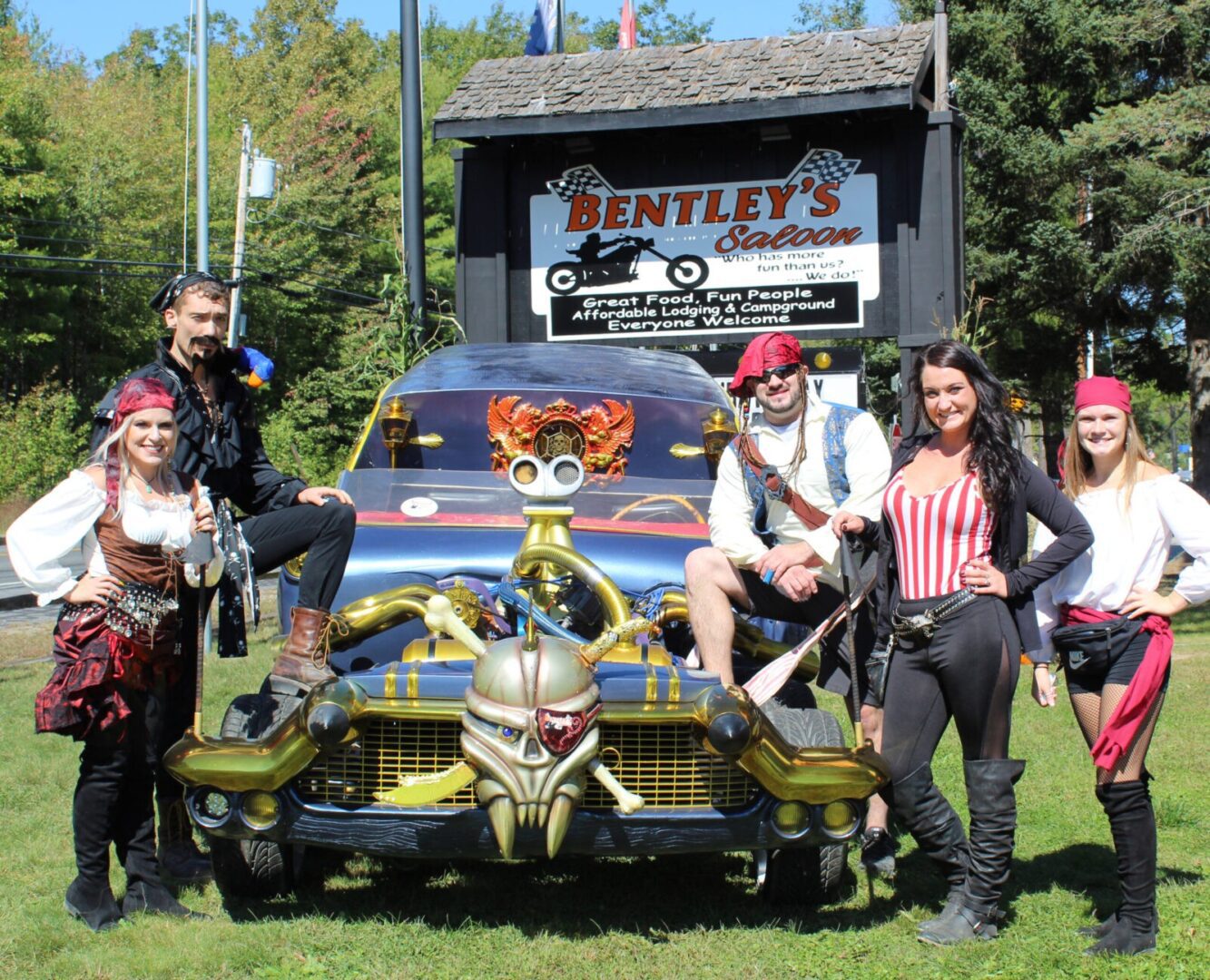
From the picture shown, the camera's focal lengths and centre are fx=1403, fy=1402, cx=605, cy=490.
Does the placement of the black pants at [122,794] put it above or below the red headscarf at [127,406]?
below

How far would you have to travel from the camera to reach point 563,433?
20.6ft

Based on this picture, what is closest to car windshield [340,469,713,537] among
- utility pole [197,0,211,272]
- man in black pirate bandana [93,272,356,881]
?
man in black pirate bandana [93,272,356,881]

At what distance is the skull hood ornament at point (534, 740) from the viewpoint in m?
3.63

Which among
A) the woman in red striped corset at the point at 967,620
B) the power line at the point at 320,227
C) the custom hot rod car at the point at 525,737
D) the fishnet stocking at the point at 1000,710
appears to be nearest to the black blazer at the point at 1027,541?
the woman in red striped corset at the point at 967,620

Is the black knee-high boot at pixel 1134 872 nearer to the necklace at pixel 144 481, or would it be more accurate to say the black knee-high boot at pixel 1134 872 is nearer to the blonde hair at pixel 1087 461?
the blonde hair at pixel 1087 461

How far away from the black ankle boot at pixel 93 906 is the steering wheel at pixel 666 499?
2407 mm

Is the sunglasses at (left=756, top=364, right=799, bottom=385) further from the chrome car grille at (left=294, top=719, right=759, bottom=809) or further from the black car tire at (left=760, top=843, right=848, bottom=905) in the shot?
the black car tire at (left=760, top=843, right=848, bottom=905)

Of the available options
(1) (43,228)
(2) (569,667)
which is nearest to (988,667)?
(2) (569,667)

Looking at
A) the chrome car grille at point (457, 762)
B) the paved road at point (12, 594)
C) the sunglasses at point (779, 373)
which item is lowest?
the paved road at point (12, 594)

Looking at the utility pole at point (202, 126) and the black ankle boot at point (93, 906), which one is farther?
the utility pole at point (202, 126)

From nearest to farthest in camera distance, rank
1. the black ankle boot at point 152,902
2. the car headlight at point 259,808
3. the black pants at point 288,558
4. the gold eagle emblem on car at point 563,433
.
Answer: the car headlight at point 259,808
the black ankle boot at point 152,902
the black pants at point 288,558
the gold eagle emblem on car at point 563,433

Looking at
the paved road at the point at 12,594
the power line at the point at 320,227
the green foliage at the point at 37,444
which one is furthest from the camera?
the power line at the point at 320,227

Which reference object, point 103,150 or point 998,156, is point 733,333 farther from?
point 103,150

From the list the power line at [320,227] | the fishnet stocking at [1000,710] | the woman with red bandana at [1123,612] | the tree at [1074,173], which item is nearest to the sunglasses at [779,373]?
the woman with red bandana at [1123,612]
